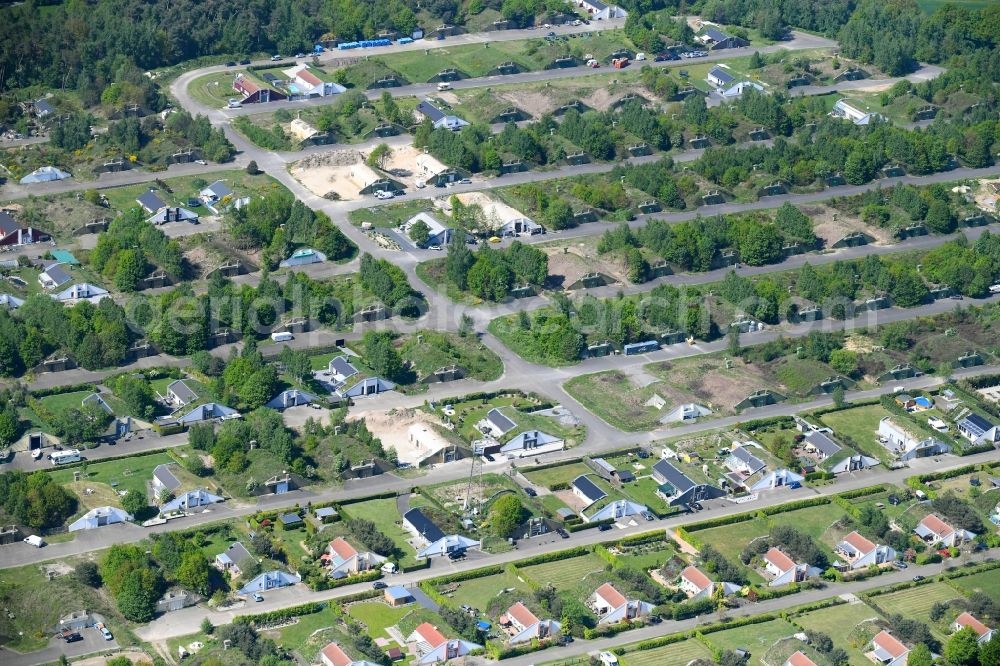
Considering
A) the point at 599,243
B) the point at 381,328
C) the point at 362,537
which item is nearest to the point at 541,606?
the point at 362,537

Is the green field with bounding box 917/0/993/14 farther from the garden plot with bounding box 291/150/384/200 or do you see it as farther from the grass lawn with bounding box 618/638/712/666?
the grass lawn with bounding box 618/638/712/666

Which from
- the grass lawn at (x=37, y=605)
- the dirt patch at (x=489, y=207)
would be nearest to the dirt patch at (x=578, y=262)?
the dirt patch at (x=489, y=207)

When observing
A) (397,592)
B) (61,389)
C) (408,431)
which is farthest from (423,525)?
(61,389)

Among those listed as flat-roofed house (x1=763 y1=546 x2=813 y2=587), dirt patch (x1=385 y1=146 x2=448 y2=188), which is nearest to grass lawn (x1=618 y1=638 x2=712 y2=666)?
flat-roofed house (x1=763 y1=546 x2=813 y2=587)

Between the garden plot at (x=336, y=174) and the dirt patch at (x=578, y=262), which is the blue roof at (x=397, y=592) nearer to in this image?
the dirt patch at (x=578, y=262)

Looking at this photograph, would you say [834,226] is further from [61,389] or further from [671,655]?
[61,389]

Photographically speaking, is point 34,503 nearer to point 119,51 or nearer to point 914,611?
point 914,611
